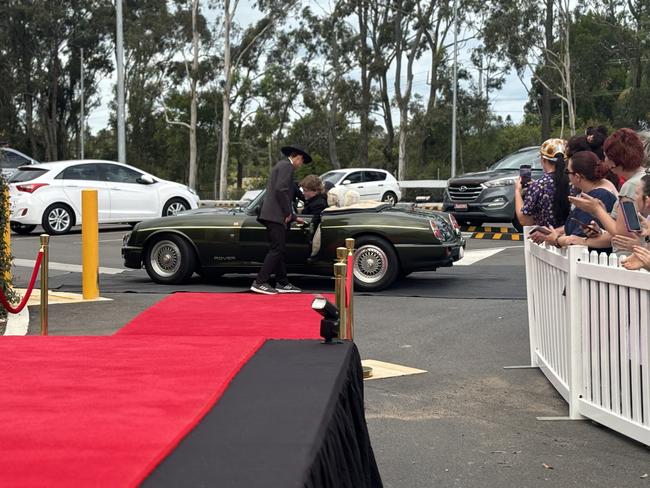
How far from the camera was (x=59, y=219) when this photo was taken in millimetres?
21156

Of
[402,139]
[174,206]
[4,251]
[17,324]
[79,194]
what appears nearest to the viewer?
[17,324]

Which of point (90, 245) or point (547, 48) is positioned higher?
point (547, 48)

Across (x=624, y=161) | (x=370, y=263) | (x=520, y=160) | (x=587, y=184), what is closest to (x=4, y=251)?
(x=370, y=263)

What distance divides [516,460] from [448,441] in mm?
493

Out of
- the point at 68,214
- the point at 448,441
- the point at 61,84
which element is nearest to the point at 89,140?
the point at 61,84

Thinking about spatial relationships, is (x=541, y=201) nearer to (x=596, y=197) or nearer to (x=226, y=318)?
(x=596, y=197)

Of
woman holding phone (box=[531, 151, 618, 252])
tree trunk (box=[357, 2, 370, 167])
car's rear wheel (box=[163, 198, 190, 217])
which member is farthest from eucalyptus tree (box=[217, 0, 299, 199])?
woman holding phone (box=[531, 151, 618, 252])

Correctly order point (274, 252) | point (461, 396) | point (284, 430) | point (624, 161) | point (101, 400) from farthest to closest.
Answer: point (274, 252) < point (461, 396) < point (624, 161) < point (101, 400) < point (284, 430)

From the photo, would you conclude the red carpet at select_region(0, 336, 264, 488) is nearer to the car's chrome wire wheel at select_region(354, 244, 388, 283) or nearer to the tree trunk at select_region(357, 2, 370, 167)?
the car's chrome wire wheel at select_region(354, 244, 388, 283)

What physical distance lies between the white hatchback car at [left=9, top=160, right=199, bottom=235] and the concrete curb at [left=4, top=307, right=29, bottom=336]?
1112 cm

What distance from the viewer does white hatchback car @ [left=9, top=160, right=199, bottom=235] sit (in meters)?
20.8

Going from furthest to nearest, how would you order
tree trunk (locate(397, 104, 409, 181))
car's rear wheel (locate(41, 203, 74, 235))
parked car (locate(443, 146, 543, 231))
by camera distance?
tree trunk (locate(397, 104, 409, 181)), car's rear wheel (locate(41, 203, 74, 235)), parked car (locate(443, 146, 543, 231))

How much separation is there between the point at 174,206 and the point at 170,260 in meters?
9.98

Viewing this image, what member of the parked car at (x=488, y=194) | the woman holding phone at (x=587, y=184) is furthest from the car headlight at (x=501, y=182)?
the woman holding phone at (x=587, y=184)
